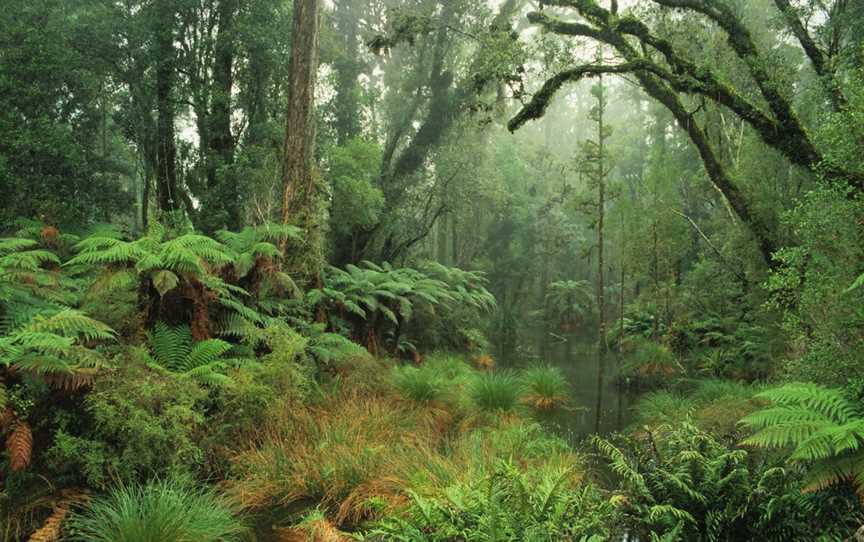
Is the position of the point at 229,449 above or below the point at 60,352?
below

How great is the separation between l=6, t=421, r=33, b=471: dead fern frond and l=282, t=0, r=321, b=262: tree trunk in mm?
5311

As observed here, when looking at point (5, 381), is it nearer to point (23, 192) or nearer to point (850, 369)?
point (850, 369)

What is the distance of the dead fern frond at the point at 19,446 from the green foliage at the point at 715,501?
4.07m

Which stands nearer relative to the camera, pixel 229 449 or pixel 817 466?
pixel 817 466

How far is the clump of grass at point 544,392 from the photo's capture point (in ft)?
33.7

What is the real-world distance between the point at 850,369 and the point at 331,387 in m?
5.96

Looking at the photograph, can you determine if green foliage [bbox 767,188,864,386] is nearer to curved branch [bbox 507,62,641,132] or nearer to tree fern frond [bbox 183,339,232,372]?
curved branch [bbox 507,62,641,132]

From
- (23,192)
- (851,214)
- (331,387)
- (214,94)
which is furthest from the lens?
(214,94)

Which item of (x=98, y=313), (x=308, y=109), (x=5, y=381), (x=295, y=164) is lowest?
(x=5, y=381)

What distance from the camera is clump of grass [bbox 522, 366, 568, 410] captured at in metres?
10.3

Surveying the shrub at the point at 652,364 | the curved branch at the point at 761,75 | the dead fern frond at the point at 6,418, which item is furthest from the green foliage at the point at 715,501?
the shrub at the point at 652,364

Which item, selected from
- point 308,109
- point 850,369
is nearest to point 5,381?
point 308,109

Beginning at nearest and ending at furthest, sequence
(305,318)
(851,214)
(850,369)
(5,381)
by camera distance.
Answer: (5,381) < (850,369) < (851,214) < (305,318)

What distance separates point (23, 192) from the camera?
10.9 m
